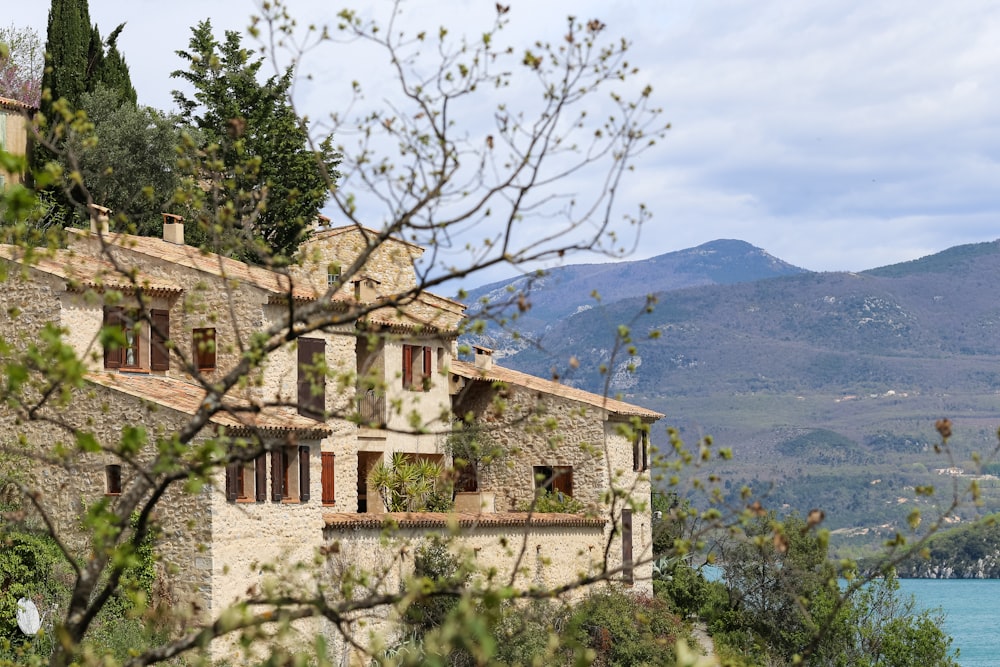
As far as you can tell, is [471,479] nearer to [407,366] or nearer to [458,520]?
[407,366]

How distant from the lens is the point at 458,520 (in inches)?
1474

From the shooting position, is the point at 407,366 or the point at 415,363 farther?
the point at 415,363

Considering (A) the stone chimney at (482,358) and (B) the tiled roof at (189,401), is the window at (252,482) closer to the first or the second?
(B) the tiled roof at (189,401)

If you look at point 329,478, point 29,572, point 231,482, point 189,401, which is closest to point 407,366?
point 329,478

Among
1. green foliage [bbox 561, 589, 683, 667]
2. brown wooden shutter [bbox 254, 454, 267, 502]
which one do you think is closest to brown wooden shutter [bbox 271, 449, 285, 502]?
brown wooden shutter [bbox 254, 454, 267, 502]

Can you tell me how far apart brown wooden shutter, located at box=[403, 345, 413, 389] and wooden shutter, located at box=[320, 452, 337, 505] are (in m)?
5.45

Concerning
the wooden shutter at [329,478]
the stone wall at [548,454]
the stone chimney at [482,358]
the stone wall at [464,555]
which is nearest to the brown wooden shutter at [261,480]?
the stone wall at [464,555]

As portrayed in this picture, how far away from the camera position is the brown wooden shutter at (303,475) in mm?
34000

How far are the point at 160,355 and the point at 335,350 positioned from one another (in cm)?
437

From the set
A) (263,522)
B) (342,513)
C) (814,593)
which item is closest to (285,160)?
(342,513)

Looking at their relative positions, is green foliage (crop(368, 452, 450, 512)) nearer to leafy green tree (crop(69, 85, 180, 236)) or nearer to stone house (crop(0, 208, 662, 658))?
stone house (crop(0, 208, 662, 658))

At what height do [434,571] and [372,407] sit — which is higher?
[372,407]

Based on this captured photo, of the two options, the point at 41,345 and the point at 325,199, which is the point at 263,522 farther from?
the point at 325,199

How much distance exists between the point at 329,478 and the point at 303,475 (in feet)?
11.4
